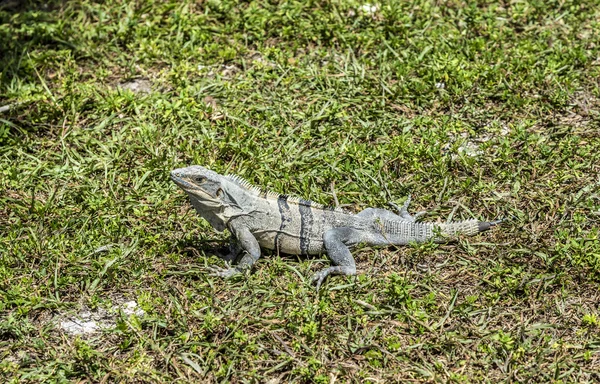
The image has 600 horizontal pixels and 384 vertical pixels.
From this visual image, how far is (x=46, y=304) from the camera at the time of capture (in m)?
5.68

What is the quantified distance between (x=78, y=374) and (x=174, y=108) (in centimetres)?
319

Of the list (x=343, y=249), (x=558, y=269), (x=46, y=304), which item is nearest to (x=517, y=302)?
(x=558, y=269)

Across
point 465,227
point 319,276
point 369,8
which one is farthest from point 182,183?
point 369,8

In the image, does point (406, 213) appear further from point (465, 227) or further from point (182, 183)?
point (182, 183)

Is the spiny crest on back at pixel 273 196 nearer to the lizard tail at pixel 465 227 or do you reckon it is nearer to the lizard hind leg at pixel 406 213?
the lizard hind leg at pixel 406 213

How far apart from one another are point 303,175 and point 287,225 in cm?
99

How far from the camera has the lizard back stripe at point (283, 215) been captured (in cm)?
596

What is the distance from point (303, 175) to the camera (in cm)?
685

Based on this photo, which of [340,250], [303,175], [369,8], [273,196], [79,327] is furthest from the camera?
[369,8]

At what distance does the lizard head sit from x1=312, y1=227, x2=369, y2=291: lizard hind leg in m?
0.84

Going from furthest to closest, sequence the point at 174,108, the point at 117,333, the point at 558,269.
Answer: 1. the point at 174,108
2. the point at 558,269
3. the point at 117,333

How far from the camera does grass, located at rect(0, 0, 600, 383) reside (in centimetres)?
526

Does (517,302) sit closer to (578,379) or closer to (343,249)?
(578,379)

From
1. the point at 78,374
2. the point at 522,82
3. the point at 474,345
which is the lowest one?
the point at 78,374
